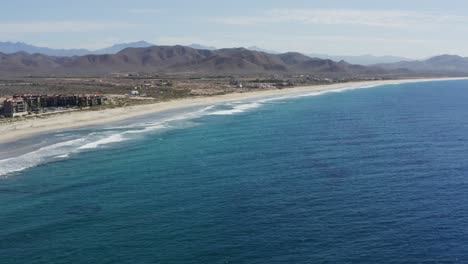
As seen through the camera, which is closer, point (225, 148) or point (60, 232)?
point (60, 232)

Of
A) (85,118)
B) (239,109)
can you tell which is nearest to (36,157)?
(85,118)

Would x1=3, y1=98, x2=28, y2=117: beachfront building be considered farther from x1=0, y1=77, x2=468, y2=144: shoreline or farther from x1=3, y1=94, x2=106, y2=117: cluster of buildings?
x1=0, y1=77, x2=468, y2=144: shoreline

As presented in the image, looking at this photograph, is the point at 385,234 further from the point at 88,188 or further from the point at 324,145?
the point at 324,145

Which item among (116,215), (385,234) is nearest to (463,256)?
(385,234)

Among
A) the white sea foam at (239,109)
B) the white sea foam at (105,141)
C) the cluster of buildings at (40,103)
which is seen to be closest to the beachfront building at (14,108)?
the cluster of buildings at (40,103)

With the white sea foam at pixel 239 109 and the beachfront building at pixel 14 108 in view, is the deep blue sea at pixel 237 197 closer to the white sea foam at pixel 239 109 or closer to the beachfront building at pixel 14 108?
the beachfront building at pixel 14 108
